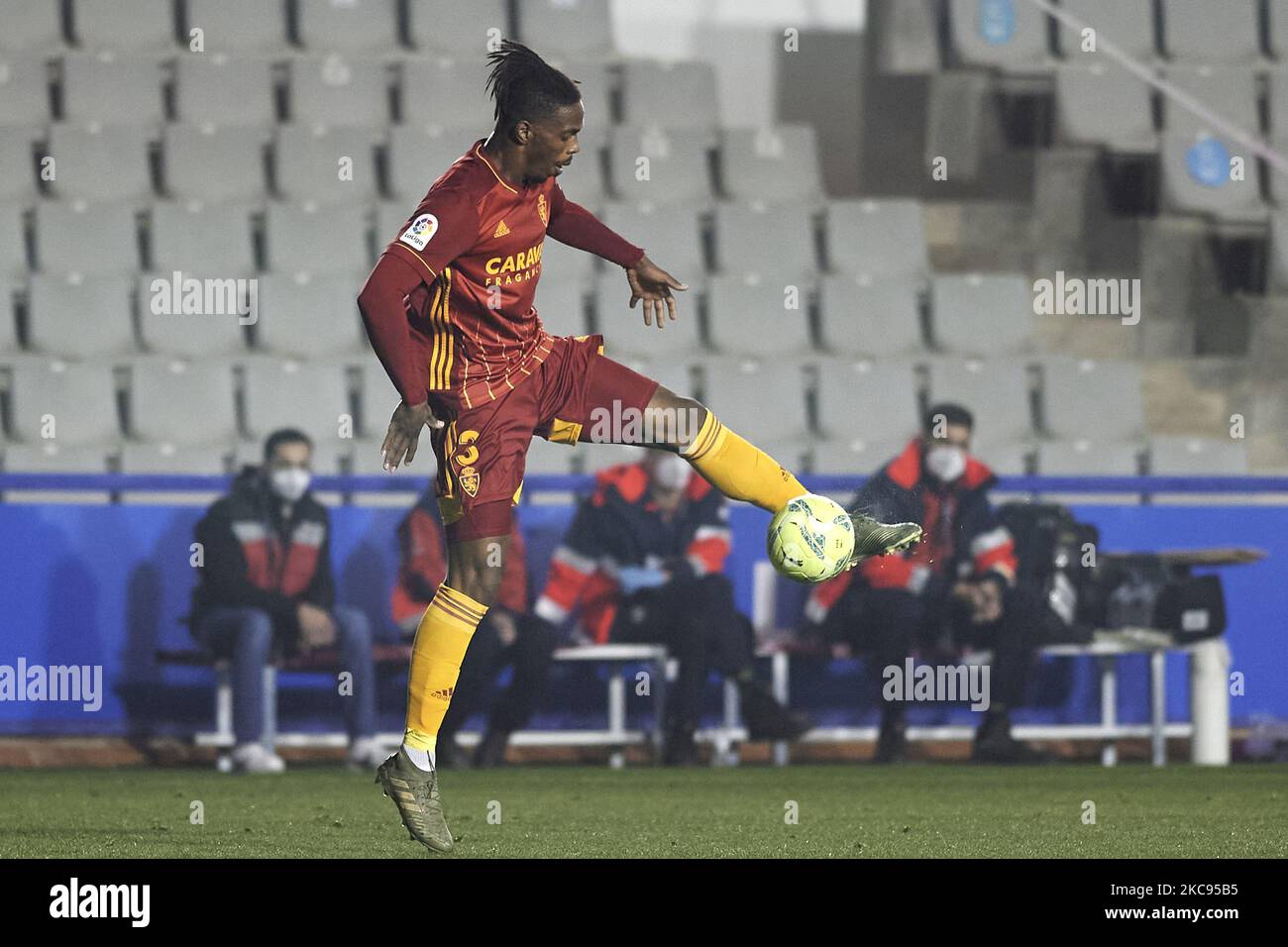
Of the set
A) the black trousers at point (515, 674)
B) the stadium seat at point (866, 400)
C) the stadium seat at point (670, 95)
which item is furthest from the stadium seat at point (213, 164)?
the black trousers at point (515, 674)

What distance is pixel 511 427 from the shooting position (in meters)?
4.83

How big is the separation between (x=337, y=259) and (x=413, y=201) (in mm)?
510

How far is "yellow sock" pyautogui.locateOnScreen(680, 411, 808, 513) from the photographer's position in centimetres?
485

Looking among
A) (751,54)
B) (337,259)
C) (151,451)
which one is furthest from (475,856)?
(751,54)

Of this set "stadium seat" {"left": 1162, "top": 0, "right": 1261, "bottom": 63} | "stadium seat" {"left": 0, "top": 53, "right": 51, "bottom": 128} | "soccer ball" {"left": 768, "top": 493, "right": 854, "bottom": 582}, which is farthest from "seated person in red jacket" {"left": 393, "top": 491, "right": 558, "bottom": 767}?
"stadium seat" {"left": 1162, "top": 0, "right": 1261, "bottom": 63}

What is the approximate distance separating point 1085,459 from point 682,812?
4.45 m

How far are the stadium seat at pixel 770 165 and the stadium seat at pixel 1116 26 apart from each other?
1.63 meters

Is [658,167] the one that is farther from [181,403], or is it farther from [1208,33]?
[1208,33]

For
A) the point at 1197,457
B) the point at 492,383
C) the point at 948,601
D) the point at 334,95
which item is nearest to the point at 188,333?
the point at 334,95

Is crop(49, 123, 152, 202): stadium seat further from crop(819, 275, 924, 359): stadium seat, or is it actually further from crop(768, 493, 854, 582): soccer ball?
crop(768, 493, 854, 582): soccer ball

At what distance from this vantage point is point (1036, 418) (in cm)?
1033

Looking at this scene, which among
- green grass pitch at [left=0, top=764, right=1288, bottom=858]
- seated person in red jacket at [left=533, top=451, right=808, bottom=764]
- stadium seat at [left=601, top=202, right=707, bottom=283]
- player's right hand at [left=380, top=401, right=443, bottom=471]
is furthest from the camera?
stadium seat at [left=601, top=202, right=707, bottom=283]

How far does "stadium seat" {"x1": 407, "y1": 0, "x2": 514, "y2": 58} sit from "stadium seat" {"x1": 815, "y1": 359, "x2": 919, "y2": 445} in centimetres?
276

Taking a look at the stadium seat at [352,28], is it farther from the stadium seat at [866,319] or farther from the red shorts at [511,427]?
the red shorts at [511,427]
